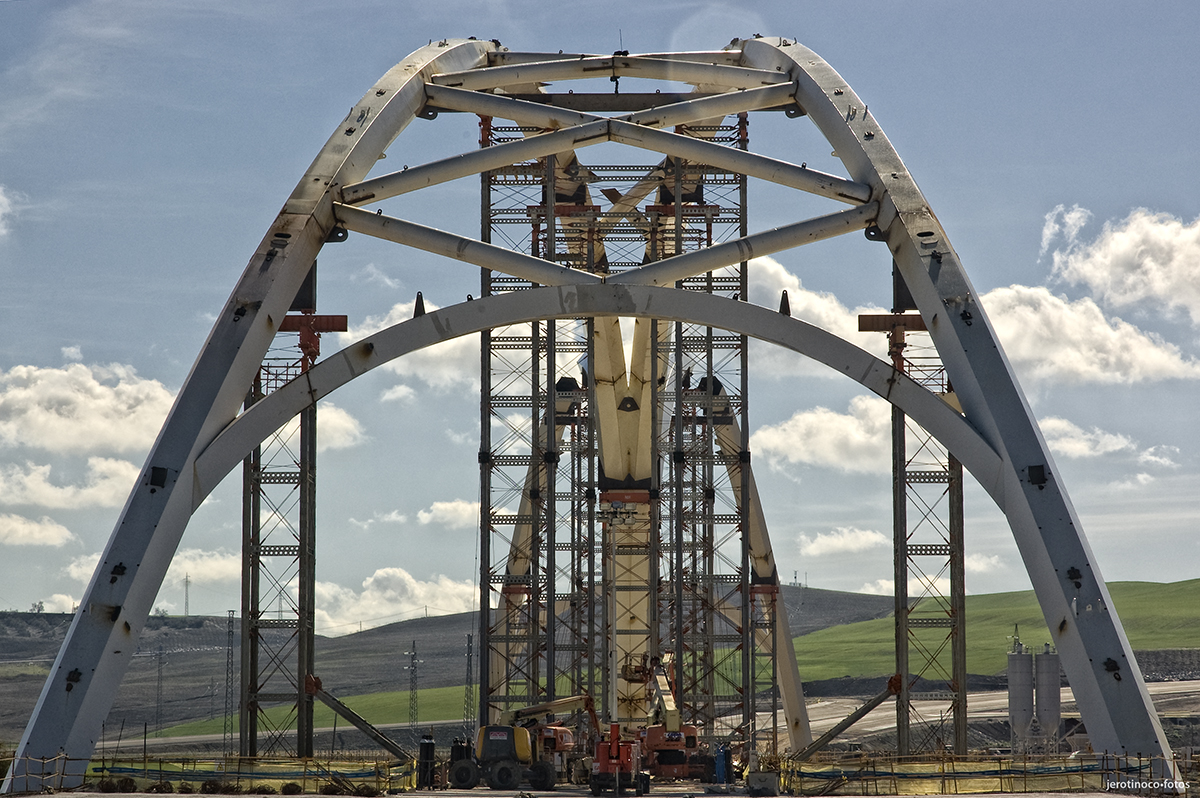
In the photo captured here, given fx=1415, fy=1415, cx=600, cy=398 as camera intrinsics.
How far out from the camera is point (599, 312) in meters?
31.6

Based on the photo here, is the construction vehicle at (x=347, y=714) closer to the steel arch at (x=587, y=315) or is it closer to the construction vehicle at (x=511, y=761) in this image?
the construction vehicle at (x=511, y=761)

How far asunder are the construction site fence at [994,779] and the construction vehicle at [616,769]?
3716mm

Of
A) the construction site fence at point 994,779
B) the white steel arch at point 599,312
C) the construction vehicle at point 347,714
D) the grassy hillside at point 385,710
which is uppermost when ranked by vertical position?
the white steel arch at point 599,312

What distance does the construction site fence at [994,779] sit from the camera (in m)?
26.6

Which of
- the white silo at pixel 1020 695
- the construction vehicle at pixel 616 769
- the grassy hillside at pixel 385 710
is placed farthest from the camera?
the grassy hillside at pixel 385 710

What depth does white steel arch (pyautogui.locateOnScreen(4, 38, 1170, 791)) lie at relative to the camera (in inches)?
1034

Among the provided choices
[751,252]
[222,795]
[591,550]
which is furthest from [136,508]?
[591,550]

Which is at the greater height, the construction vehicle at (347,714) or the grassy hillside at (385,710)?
the construction vehicle at (347,714)

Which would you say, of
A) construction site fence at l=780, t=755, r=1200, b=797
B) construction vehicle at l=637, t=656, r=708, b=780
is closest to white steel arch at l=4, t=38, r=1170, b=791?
construction site fence at l=780, t=755, r=1200, b=797

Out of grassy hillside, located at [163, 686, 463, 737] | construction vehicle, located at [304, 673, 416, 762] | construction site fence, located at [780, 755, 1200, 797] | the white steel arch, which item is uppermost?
the white steel arch

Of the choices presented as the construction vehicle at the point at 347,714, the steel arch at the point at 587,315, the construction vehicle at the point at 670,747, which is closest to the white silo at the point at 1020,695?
the construction vehicle at the point at 670,747

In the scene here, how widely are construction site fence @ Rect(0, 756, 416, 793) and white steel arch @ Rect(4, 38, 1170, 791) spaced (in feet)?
0.60

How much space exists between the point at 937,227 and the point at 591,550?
2446cm

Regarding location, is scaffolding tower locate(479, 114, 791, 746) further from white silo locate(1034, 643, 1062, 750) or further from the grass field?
the grass field
